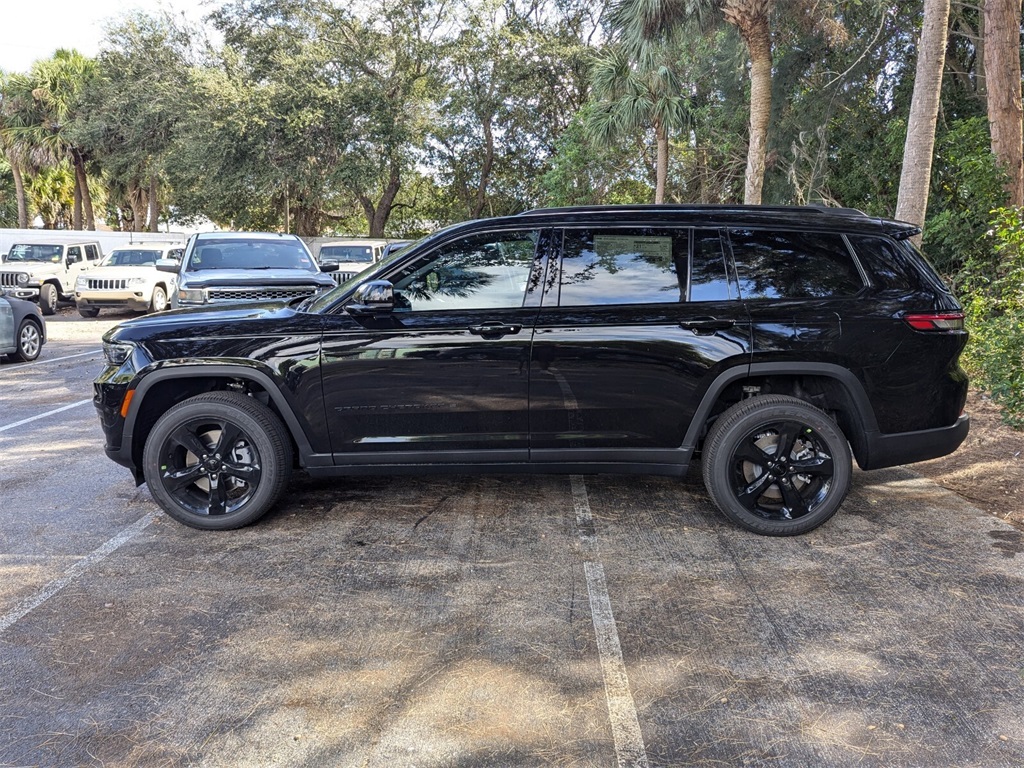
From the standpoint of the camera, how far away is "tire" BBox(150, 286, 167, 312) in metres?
18.1

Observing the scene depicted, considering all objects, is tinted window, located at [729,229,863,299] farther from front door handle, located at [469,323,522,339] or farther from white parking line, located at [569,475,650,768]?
white parking line, located at [569,475,650,768]

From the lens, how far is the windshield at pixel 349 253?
2062cm

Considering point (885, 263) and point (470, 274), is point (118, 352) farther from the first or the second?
point (885, 263)

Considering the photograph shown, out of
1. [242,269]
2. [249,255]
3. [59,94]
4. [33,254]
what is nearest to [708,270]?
[242,269]

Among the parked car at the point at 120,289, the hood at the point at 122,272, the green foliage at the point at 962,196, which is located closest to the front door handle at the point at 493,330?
the green foliage at the point at 962,196

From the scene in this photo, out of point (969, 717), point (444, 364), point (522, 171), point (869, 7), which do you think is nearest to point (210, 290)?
point (444, 364)

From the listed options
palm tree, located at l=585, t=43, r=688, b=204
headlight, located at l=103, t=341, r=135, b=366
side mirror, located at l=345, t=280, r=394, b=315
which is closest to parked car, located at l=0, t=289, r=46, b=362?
headlight, located at l=103, t=341, r=135, b=366

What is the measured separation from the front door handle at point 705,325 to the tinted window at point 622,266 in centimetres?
16

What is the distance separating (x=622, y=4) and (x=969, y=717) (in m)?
17.1

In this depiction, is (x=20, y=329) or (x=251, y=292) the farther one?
(x=20, y=329)

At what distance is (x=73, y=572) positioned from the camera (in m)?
4.08

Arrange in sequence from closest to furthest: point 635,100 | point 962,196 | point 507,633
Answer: point 507,633 < point 962,196 < point 635,100

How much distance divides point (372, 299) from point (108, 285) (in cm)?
1571

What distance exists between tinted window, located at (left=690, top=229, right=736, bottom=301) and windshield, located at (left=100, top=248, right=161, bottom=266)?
17.9m
